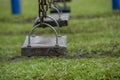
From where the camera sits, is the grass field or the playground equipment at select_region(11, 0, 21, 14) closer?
the grass field

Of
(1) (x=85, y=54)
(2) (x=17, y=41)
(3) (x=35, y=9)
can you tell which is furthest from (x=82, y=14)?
(1) (x=85, y=54)

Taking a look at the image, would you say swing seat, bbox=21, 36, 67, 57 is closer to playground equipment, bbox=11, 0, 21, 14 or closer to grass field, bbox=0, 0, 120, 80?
grass field, bbox=0, 0, 120, 80

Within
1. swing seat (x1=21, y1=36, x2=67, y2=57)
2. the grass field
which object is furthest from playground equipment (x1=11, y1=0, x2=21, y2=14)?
swing seat (x1=21, y1=36, x2=67, y2=57)

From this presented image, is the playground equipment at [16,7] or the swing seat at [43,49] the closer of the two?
the swing seat at [43,49]

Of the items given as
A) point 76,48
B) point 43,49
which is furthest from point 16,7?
point 43,49

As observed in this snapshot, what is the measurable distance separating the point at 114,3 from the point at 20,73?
704cm

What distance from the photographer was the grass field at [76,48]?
526 cm

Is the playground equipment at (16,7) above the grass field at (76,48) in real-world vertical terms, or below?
above

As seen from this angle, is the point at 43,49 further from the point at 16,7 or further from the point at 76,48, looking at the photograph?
the point at 16,7

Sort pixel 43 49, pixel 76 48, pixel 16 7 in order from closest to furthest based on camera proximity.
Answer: pixel 43 49, pixel 76 48, pixel 16 7

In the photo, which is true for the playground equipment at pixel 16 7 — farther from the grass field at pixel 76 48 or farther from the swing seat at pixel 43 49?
the swing seat at pixel 43 49

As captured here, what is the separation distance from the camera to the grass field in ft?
17.3

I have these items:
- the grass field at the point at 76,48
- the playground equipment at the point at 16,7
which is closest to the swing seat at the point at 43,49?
the grass field at the point at 76,48

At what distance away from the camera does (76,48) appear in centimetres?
714
